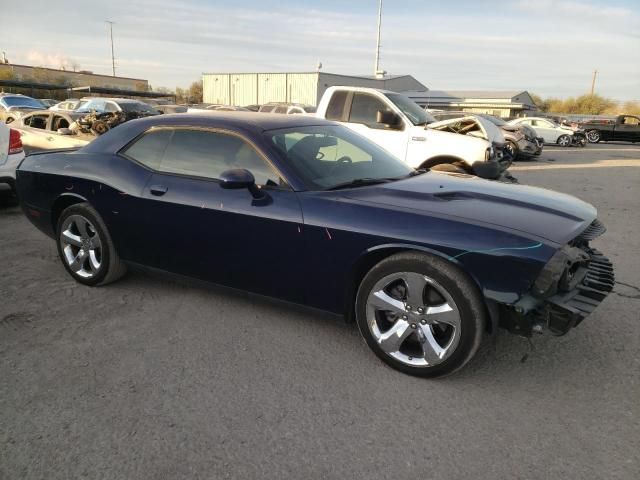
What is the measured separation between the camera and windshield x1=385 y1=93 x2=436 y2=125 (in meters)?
8.36

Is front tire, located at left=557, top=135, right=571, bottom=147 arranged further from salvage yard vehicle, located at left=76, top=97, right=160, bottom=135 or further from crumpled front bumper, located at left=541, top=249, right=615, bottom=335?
crumpled front bumper, located at left=541, top=249, right=615, bottom=335

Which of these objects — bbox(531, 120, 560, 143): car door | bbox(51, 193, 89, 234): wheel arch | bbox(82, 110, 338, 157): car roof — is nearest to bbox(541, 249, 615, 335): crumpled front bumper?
bbox(82, 110, 338, 157): car roof

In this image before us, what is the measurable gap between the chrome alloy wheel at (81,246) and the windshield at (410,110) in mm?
5773

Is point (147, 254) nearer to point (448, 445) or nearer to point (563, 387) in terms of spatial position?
point (448, 445)

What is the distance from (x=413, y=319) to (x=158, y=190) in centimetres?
211

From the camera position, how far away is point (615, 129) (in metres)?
29.2

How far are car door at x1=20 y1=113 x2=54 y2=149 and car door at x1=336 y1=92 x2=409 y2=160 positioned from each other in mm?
6116

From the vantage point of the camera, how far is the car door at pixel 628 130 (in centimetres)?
2894

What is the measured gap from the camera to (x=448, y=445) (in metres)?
2.32

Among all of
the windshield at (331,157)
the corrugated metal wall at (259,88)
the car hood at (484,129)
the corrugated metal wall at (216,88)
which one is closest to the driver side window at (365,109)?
the car hood at (484,129)

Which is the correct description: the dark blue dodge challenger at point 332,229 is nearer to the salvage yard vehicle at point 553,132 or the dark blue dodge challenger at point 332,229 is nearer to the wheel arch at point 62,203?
the wheel arch at point 62,203

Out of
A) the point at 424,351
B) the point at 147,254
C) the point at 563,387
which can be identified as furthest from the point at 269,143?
the point at 563,387

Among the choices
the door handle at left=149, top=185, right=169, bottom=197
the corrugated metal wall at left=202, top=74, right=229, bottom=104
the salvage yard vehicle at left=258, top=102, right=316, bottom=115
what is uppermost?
the corrugated metal wall at left=202, top=74, right=229, bottom=104

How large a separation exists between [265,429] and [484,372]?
4.53 feet
